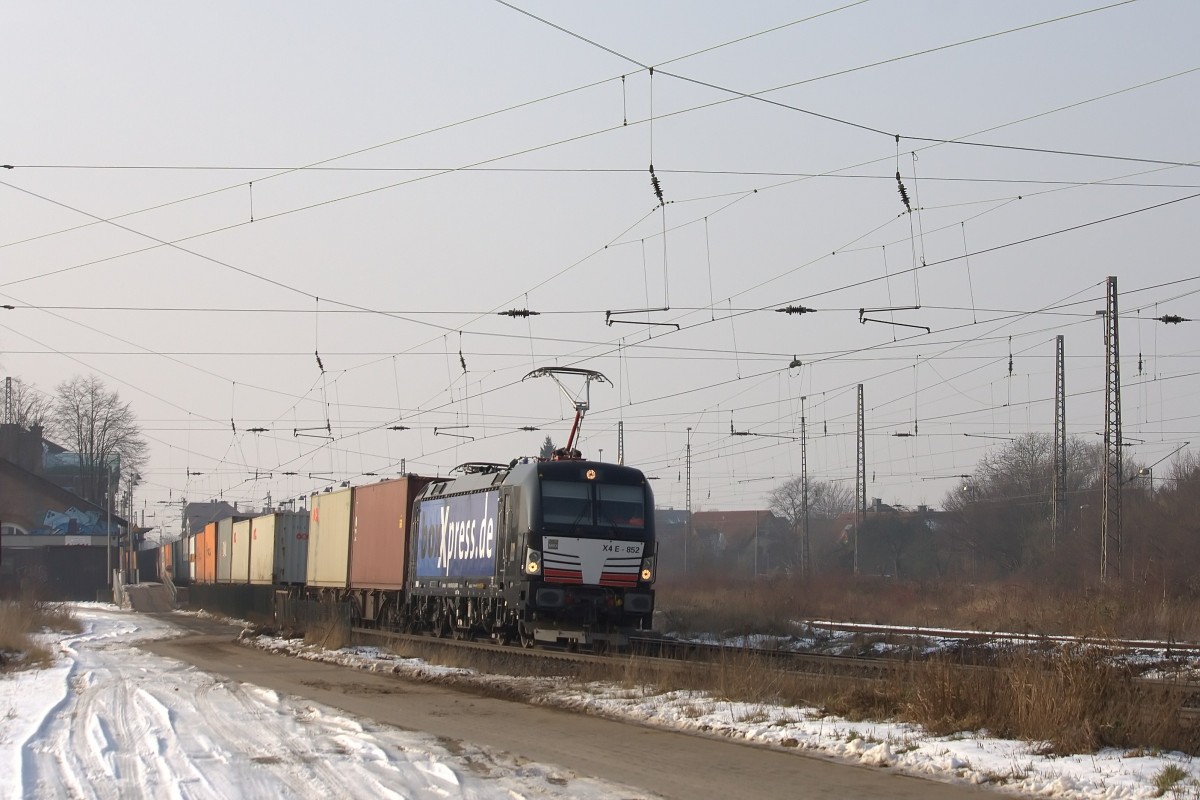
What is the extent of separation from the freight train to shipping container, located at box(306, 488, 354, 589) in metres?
0.15

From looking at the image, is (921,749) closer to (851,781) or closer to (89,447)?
(851,781)

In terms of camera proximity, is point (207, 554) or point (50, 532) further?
point (50, 532)

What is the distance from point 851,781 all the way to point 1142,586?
72.2 ft

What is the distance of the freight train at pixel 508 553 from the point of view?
22609 millimetres

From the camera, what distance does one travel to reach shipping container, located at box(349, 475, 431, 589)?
31302mm

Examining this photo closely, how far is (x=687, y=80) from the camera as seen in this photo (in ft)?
65.8

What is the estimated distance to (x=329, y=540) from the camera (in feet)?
124

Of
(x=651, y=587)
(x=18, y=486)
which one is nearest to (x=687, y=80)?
A: (x=651, y=587)

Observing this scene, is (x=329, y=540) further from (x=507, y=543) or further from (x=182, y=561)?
(x=182, y=561)

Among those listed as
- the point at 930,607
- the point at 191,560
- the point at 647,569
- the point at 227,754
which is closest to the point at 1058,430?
the point at 930,607

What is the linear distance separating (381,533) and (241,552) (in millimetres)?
22159

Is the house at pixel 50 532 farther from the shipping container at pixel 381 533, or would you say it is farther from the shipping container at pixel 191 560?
the shipping container at pixel 381 533

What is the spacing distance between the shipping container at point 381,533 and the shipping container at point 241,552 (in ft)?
56.9

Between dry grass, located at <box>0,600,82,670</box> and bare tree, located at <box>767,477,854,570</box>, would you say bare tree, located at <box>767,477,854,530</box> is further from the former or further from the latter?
dry grass, located at <box>0,600,82,670</box>
